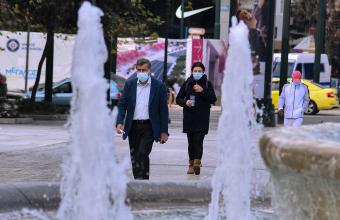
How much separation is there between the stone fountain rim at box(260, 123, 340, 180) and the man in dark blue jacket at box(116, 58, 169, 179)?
4.49 m

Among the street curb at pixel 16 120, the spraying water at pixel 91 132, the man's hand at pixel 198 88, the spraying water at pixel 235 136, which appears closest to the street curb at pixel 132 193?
the spraying water at pixel 235 136

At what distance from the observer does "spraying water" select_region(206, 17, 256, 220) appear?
672cm

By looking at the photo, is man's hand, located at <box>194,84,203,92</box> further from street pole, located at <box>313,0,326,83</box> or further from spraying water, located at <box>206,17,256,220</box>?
street pole, located at <box>313,0,326,83</box>

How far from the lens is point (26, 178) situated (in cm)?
938

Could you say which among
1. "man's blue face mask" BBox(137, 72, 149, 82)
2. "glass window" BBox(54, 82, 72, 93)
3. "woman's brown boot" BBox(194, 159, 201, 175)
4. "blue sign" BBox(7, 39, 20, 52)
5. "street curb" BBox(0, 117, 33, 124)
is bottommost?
"street curb" BBox(0, 117, 33, 124)

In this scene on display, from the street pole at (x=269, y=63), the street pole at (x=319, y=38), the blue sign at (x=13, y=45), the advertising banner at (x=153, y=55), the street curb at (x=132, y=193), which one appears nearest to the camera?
the street curb at (x=132, y=193)

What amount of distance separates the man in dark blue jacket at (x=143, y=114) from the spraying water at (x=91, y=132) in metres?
3.28

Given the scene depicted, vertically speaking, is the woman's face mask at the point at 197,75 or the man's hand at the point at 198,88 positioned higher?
the woman's face mask at the point at 197,75

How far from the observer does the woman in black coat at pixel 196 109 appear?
10336 mm

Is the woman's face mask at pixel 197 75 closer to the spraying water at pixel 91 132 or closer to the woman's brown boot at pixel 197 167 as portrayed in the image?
the woman's brown boot at pixel 197 167

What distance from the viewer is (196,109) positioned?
1038 cm

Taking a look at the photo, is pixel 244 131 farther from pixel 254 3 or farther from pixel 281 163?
pixel 254 3

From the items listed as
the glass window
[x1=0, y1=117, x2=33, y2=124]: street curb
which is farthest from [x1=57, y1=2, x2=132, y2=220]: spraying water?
the glass window

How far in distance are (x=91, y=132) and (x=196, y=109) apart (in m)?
5.17
